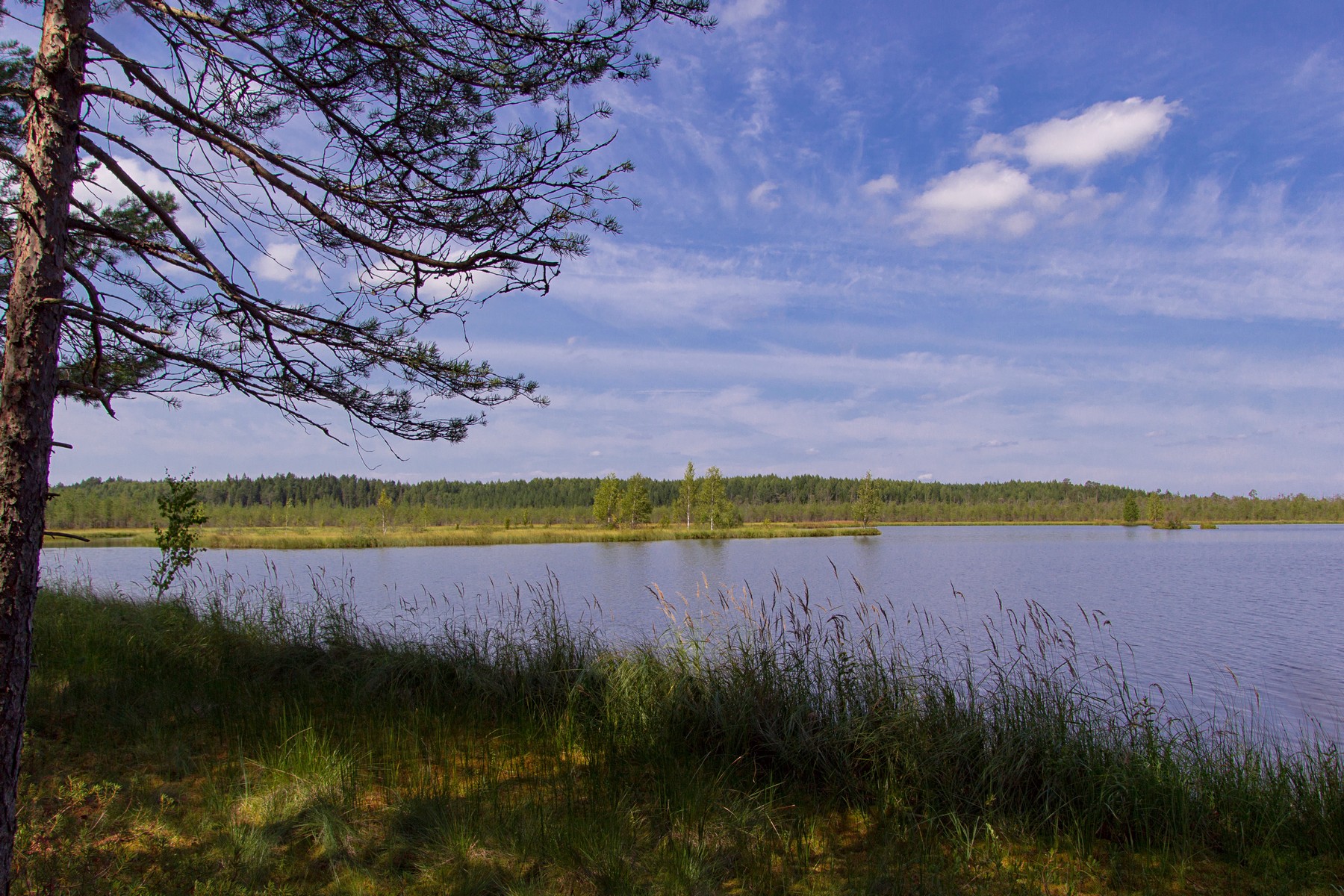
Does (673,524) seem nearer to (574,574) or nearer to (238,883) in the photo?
(574,574)

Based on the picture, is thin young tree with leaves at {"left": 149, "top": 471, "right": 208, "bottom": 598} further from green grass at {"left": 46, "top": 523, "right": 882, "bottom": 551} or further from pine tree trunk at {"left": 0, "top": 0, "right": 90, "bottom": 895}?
green grass at {"left": 46, "top": 523, "right": 882, "bottom": 551}

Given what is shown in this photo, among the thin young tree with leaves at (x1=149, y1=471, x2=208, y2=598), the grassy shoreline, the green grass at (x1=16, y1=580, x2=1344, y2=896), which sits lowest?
the grassy shoreline

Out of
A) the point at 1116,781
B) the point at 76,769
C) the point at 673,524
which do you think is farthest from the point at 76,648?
the point at 673,524

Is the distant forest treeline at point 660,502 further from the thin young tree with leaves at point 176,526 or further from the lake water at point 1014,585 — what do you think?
the thin young tree with leaves at point 176,526

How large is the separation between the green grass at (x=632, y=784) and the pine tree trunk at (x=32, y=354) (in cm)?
85

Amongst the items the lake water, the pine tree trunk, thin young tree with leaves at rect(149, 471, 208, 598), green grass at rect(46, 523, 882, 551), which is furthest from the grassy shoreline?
the pine tree trunk

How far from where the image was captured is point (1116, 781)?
4367mm

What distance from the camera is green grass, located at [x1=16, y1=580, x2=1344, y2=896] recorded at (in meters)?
3.34

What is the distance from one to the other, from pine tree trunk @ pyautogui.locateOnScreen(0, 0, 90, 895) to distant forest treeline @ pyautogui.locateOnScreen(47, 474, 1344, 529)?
72674 millimetres

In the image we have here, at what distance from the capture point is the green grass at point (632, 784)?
3336mm

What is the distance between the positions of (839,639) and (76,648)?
704cm

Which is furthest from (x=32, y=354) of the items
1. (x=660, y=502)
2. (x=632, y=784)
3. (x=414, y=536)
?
(x=660, y=502)

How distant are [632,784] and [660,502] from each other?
11358cm

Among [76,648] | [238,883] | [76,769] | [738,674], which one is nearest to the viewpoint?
[238,883]
